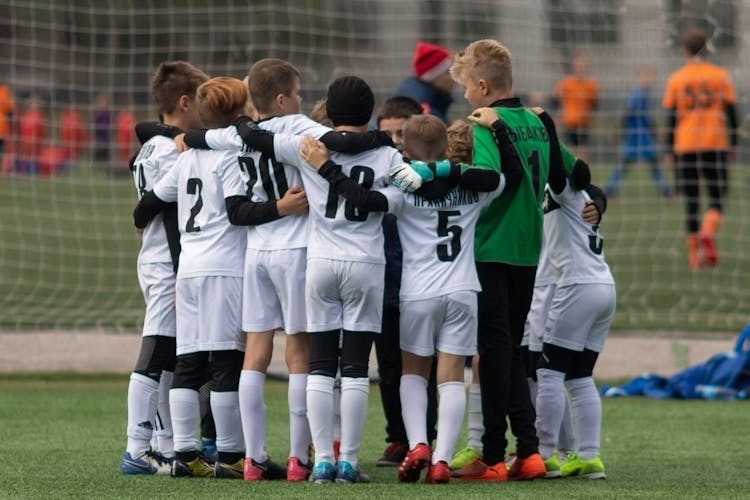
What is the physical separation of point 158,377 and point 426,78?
315 centimetres

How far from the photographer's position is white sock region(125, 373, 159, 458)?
19.6 feet

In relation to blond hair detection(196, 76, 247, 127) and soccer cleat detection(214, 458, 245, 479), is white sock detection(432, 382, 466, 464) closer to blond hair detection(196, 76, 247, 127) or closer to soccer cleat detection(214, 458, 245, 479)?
soccer cleat detection(214, 458, 245, 479)

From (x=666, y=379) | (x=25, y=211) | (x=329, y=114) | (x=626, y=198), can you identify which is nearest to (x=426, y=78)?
(x=666, y=379)

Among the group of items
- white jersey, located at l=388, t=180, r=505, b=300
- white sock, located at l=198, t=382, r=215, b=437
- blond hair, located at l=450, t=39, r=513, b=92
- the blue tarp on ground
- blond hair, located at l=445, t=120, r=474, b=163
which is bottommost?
the blue tarp on ground

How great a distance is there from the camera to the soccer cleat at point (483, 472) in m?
5.84

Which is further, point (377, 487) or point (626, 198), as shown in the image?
point (626, 198)

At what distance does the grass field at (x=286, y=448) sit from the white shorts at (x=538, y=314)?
630 millimetres

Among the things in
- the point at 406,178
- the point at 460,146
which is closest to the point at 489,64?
the point at 460,146

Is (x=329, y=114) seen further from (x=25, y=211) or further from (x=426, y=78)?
(x=25, y=211)

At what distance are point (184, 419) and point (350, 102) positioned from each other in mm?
1416

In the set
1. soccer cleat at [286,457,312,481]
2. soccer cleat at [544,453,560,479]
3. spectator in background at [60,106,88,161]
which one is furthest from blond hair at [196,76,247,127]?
spectator in background at [60,106,88,161]

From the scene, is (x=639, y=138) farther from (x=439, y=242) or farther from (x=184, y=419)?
(x=184, y=419)

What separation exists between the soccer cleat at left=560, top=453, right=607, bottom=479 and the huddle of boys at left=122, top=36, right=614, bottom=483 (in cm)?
1

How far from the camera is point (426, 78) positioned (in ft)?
28.2
